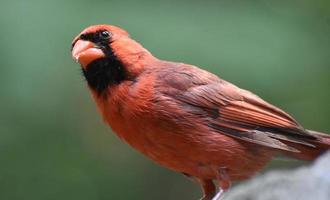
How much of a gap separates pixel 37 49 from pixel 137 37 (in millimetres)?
395

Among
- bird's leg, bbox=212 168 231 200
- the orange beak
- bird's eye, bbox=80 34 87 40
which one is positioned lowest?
bird's leg, bbox=212 168 231 200

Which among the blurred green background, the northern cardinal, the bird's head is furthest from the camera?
the blurred green background

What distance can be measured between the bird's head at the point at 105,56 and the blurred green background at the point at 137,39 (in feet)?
1.16

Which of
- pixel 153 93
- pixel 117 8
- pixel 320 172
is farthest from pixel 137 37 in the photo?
pixel 320 172

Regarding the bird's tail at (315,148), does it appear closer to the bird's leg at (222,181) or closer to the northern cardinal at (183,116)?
the northern cardinal at (183,116)

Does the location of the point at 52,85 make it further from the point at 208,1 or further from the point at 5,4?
the point at 208,1

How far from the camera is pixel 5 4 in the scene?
3.98 meters

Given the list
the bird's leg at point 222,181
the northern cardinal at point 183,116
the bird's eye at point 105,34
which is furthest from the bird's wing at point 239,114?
the bird's eye at point 105,34

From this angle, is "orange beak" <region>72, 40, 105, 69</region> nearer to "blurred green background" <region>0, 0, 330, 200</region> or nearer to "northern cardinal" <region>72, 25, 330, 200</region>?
"northern cardinal" <region>72, 25, 330, 200</region>

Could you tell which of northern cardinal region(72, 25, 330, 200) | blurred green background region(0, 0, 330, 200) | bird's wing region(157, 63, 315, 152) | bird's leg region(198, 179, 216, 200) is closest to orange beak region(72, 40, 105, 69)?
northern cardinal region(72, 25, 330, 200)

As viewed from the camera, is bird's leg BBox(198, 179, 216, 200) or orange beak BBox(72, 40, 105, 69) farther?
bird's leg BBox(198, 179, 216, 200)

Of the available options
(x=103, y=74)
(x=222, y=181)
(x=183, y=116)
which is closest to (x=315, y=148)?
(x=222, y=181)

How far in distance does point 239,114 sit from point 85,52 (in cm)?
60

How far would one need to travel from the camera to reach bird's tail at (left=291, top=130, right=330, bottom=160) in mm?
3488
